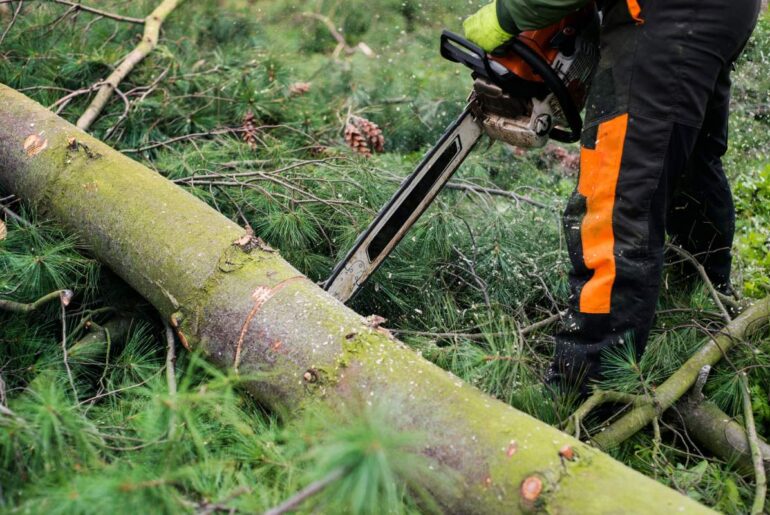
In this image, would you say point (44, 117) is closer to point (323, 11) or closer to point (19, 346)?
point (19, 346)

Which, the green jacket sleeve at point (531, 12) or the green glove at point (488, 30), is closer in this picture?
the green jacket sleeve at point (531, 12)

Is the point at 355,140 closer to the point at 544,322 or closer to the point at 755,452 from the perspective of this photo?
the point at 544,322

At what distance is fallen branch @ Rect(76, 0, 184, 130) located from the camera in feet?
10.4

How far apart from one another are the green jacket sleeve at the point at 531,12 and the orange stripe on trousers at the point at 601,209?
33 centimetres

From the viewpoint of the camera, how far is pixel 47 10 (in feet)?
12.6

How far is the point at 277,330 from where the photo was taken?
1782 mm

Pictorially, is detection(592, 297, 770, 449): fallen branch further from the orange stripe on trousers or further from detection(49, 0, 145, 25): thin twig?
detection(49, 0, 145, 25): thin twig

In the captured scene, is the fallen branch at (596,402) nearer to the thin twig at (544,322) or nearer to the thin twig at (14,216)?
the thin twig at (544,322)

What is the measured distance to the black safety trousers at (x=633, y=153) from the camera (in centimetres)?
196

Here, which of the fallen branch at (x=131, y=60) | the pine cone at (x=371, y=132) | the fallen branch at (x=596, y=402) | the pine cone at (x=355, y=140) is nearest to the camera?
the fallen branch at (x=596, y=402)

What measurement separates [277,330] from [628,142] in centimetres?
108

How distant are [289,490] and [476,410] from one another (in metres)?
0.41

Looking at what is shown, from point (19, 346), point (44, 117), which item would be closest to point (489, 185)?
point (44, 117)

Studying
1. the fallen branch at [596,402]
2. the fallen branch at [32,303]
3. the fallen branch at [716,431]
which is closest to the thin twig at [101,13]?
the fallen branch at [32,303]
